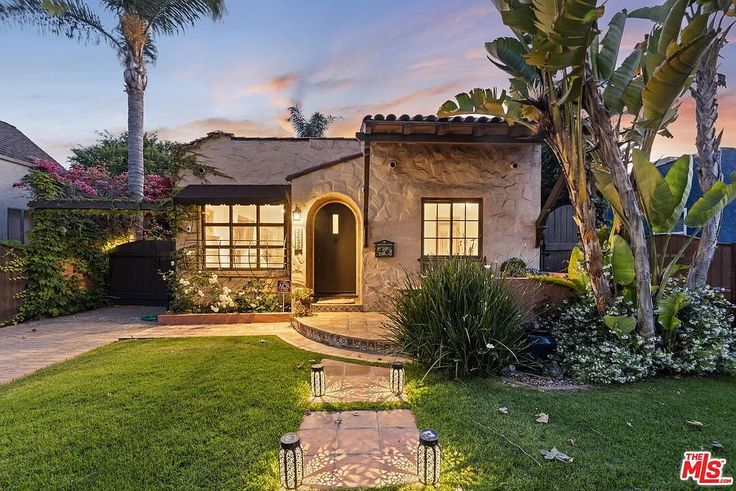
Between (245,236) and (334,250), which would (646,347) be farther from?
(245,236)

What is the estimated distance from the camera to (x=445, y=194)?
8555mm

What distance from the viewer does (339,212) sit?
9.62 m

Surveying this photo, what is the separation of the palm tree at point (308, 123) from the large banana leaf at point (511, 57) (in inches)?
742

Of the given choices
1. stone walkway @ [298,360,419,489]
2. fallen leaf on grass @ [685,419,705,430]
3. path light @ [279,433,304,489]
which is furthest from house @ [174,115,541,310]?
path light @ [279,433,304,489]

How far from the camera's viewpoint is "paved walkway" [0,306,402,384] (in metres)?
5.96

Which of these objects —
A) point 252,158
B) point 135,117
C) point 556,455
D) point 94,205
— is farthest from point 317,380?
point 135,117

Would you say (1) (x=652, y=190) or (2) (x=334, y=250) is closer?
(1) (x=652, y=190)

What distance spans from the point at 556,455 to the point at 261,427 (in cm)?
269

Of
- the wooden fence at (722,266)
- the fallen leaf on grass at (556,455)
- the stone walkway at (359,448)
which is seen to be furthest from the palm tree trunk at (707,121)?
the stone walkway at (359,448)

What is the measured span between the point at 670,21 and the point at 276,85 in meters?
10.9

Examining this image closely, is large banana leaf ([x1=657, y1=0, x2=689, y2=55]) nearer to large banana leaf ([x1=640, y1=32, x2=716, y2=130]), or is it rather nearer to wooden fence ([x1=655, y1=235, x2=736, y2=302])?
large banana leaf ([x1=640, y1=32, x2=716, y2=130])

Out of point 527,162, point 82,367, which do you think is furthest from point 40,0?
point 527,162

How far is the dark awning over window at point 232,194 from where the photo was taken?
9.02 meters

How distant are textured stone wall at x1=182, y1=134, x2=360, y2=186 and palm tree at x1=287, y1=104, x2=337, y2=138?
44.3 feet
